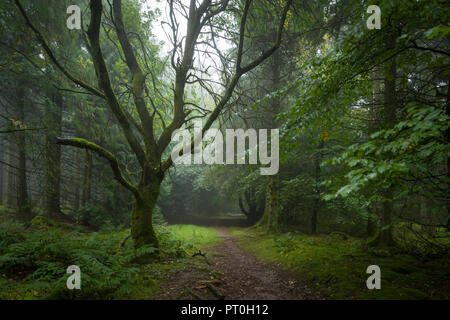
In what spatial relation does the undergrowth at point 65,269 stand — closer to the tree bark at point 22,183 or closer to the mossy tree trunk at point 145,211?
the mossy tree trunk at point 145,211

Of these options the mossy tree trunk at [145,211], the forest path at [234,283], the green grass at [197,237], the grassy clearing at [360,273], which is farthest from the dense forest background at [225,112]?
the green grass at [197,237]

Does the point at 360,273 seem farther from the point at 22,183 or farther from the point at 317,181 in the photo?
the point at 22,183

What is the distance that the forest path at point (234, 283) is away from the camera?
4004 mm

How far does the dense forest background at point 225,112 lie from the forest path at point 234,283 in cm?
88

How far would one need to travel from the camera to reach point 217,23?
7316 millimetres

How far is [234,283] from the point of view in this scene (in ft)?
15.5

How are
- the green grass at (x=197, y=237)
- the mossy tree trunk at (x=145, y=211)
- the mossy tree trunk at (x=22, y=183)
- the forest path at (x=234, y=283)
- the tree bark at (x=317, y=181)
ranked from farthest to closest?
1. the tree bark at (x=317, y=181)
2. the green grass at (x=197, y=237)
3. the mossy tree trunk at (x=22, y=183)
4. the mossy tree trunk at (x=145, y=211)
5. the forest path at (x=234, y=283)

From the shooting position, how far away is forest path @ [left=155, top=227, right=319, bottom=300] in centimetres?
400

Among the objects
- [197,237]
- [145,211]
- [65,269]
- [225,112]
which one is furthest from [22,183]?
[225,112]

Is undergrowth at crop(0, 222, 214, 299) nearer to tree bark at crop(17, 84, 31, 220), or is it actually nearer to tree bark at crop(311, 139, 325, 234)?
tree bark at crop(17, 84, 31, 220)

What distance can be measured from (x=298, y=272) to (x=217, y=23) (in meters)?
7.85

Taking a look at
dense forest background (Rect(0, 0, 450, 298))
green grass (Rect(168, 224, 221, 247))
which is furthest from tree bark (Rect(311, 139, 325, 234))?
green grass (Rect(168, 224, 221, 247))

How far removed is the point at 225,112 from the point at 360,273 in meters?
5.12

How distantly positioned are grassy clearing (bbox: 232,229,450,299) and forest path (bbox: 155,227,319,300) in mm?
417
